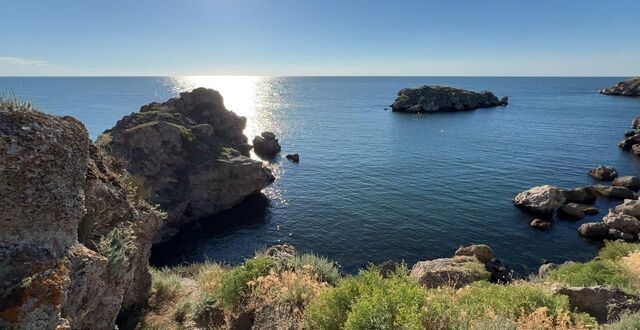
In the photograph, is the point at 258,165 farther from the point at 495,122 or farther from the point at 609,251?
the point at 495,122

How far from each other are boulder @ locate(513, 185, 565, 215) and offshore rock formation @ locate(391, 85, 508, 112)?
100929mm

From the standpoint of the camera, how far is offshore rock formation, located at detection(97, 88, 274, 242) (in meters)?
46.8

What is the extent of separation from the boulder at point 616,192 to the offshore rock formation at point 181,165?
1671 inches

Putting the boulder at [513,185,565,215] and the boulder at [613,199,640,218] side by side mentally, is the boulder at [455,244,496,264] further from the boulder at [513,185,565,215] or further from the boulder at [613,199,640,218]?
the boulder at [613,199,640,218]

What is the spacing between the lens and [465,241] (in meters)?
36.8

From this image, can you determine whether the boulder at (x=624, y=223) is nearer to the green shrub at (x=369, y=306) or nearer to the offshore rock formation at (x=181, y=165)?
the green shrub at (x=369, y=306)

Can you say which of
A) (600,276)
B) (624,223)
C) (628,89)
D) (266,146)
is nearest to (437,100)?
(266,146)

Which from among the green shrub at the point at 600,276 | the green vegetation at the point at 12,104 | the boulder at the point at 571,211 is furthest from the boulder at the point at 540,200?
the green vegetation at the point at 12,104

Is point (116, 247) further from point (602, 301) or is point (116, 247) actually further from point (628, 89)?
point (628, 89)

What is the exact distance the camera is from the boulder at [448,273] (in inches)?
850

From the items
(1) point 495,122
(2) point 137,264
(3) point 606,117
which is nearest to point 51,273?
(2) point 137,264

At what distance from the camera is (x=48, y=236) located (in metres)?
8.12

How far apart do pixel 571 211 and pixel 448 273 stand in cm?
2865

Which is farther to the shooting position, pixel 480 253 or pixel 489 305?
pixel 480 253
